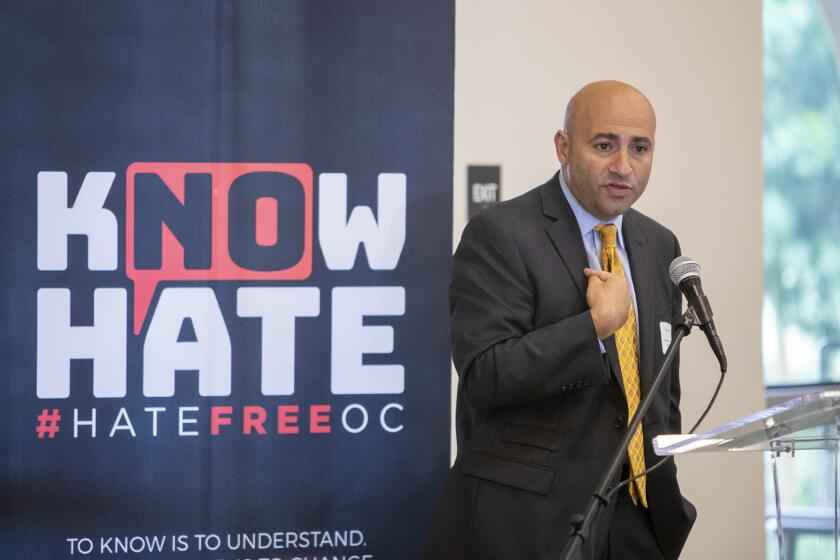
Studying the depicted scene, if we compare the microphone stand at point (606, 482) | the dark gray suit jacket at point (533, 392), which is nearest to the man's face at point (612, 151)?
the dark gray suit jacket at point (533, 392)

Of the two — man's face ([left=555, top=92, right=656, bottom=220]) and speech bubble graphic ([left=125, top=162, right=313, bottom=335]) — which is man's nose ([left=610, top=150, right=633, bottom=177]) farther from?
speech bubble graphic ([left=125, top=162, right=313, bottom=335])

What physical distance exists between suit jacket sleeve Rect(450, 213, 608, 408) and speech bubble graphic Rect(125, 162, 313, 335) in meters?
1.17

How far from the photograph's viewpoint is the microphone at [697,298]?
2.07 metres

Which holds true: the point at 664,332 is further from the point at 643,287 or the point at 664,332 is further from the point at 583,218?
the point at 583,218

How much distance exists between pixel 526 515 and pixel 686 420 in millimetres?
1576

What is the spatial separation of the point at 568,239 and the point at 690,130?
1554 mm

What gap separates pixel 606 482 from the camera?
1906mm

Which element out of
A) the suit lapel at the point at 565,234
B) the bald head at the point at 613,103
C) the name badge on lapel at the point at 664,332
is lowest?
the name badge on lapel at the point at 664,332

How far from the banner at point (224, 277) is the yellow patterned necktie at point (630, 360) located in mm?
1192

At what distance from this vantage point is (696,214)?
3.89 metres

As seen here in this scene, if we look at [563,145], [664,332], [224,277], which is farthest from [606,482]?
[224,277]

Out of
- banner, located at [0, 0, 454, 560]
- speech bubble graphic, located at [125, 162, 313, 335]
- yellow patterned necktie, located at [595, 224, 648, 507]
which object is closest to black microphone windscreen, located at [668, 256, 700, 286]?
yellow patterned necktie, located at [595, 224, 648, 507]

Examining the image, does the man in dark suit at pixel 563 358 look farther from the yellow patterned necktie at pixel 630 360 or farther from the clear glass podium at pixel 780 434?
the clear glass podium at pixel 780 434

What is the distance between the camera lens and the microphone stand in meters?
1.84
